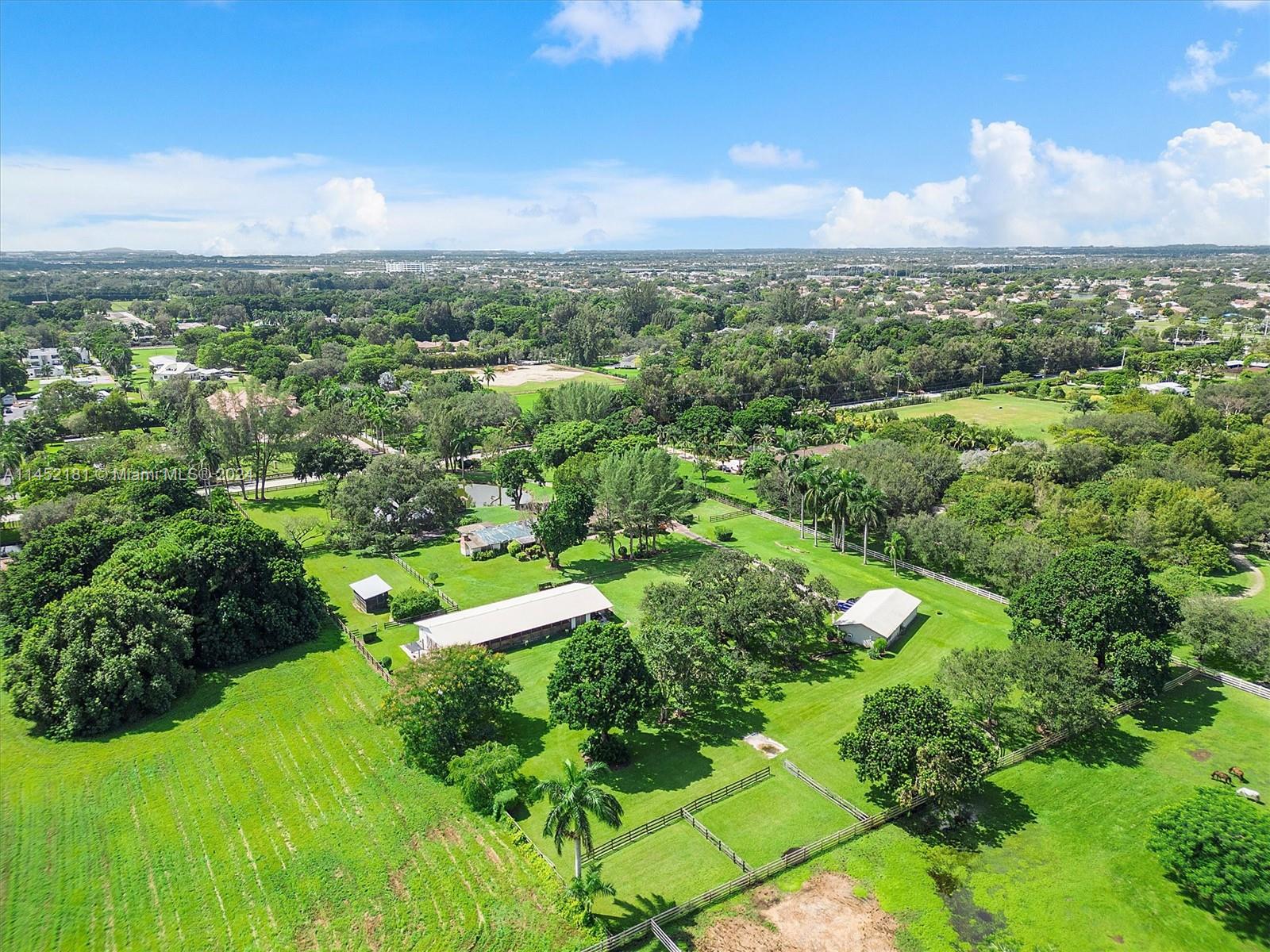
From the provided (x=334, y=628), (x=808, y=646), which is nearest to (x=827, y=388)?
(x=808, y=646)

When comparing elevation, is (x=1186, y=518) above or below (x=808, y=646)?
above

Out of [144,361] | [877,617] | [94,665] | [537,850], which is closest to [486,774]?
[537,850]

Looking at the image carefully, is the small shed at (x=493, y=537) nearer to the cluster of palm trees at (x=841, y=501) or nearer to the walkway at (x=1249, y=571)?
the cluster of palm trees at (x=841, y=501)

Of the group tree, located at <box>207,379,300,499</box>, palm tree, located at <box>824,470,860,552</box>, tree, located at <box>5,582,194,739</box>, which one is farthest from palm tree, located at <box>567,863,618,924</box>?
tree, located at <box>207,379,300,499</box>

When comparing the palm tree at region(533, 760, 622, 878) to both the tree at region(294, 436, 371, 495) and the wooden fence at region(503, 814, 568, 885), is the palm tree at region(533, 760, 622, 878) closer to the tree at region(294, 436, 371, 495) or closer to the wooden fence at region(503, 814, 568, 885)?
the wooden fence at region(503, 814, 568, 885)

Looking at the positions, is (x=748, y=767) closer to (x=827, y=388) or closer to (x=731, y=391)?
(x=731, y=391)

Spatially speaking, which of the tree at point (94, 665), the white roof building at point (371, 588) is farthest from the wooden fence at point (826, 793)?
the tree at point (94, 665)

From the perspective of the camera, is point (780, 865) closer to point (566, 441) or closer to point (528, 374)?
point (566, 441)
